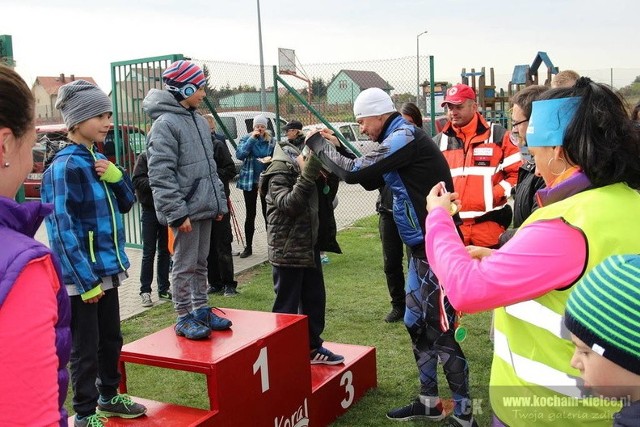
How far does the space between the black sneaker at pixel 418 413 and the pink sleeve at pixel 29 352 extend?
2990 mm

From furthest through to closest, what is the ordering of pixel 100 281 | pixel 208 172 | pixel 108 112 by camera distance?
pixel 208 172 → pixel 108 112 → pixel 100 281

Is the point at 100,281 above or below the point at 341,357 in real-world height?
above

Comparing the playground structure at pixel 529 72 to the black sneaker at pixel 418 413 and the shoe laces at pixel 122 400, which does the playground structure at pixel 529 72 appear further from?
the shoe laces at pixel 122 400

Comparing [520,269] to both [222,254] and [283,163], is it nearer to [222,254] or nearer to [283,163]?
[283,163]

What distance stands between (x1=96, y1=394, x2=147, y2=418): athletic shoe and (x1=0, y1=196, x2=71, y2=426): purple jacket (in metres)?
2.03

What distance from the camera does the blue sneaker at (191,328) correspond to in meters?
3.64

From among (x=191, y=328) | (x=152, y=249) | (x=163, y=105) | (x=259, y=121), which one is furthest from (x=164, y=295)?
(x=163, y=105)

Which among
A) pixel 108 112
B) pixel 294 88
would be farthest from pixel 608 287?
pixel 294 88

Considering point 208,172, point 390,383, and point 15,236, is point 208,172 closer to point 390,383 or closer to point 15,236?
point 390,383

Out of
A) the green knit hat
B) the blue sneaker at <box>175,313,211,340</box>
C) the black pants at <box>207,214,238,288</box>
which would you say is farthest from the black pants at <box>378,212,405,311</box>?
the green knit hat

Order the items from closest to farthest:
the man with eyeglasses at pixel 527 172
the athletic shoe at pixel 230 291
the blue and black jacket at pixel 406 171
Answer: the man with eyeglasses at pixel 527 172, the blue and black jacket at pixel 406 171, the athletic shoe at pixel 230 291

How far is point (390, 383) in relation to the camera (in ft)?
15.0

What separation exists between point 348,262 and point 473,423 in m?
4.93

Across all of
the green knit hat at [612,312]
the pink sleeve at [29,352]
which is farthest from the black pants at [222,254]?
the green knit hat at [612,312]
